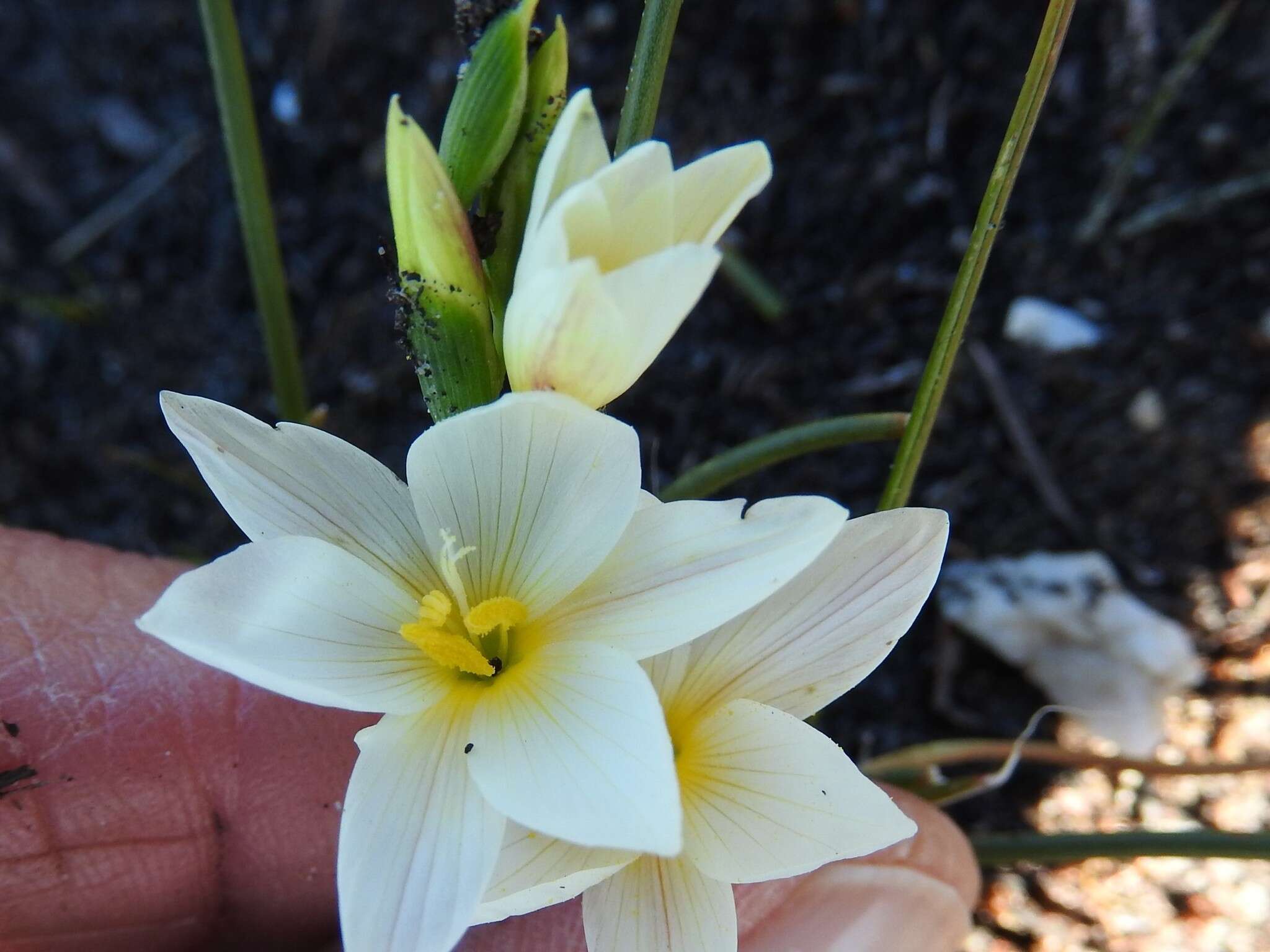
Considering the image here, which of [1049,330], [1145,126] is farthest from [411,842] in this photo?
[1145,126]

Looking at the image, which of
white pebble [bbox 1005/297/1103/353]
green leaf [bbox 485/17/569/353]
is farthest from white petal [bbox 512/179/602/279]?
white pebble [bbox 1005/297/1103/353]

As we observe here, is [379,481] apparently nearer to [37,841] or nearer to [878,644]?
[878,644]

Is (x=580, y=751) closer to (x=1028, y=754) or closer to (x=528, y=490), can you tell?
(x=528, y=490)

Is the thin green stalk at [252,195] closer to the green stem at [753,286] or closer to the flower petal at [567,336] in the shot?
the flower petal at [567,336]

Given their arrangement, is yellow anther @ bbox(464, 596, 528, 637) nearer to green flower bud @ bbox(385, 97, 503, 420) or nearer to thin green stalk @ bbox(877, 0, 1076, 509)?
green flower bud @ bbox(385, 97, 503, 420)

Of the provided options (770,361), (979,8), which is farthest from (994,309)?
(979,8)
